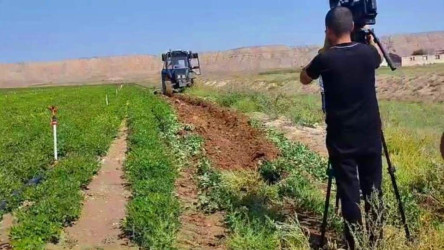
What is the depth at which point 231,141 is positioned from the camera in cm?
1374

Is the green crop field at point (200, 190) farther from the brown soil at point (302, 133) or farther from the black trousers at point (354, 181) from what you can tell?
the brown soil at point (302, 133)

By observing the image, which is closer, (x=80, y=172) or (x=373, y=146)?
(x=373, y=146)

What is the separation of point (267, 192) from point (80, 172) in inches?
130

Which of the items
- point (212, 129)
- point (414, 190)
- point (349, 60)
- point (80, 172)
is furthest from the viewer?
point (212, 129)

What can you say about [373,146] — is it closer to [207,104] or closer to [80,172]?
[80,172]

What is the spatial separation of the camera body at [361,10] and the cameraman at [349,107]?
23 centimetres

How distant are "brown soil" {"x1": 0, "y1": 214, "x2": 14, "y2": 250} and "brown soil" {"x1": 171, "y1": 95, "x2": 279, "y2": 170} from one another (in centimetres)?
379

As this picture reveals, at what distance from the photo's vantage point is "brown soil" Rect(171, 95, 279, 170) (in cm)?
1079

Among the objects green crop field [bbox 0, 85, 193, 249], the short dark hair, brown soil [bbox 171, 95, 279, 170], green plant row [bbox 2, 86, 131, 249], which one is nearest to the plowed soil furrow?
brown soil [bbox 171, 95, 279, 170]

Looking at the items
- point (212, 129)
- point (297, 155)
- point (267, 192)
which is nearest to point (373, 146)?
point (267, 192)

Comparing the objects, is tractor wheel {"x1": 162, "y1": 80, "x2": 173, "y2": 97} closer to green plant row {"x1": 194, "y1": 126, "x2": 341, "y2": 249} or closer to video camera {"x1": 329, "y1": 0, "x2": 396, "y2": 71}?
green plant row {"x1": 194, "y1": 126, "x2": 341, "y2": 249}

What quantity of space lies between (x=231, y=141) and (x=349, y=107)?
889cm

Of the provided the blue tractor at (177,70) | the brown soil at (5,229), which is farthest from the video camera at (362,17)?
the blue tractor at (177,70)

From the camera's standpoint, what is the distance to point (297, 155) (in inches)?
403
